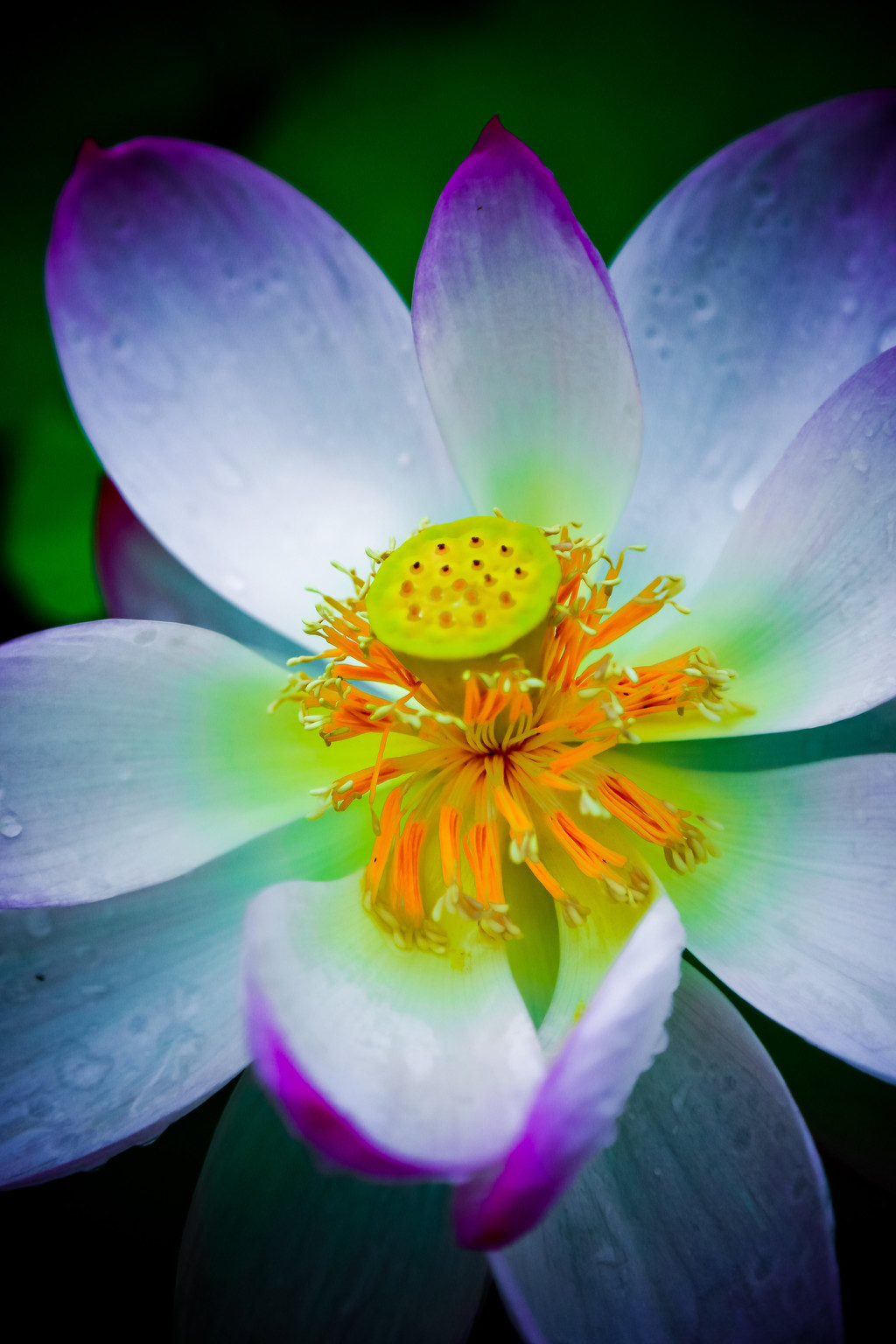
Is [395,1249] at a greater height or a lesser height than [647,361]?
lesser

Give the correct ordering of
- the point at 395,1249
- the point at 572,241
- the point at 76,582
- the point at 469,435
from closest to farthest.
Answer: the point at 395,1249 → the point at 572,241 → the point at 469,435 → the point at 76,582

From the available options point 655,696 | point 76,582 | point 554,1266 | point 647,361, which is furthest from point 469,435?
point 554,1266

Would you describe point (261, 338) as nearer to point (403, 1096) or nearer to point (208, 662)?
point (208, 662)

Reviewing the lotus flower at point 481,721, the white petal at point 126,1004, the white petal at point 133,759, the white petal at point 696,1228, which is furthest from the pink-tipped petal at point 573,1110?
the white petal at point 133,759

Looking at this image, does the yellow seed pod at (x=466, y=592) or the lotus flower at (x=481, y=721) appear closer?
the lotus flower at (x=481, y=721)

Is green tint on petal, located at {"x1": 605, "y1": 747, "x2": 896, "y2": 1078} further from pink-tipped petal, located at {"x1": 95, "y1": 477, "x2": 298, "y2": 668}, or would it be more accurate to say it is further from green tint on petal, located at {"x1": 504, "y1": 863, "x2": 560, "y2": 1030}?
pink-tipped petal, located at {"x1": 95, "y1": 477, "x2": 298, "y2": 668}

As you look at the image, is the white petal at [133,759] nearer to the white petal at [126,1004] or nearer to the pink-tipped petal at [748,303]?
the white petal at [126,1004]

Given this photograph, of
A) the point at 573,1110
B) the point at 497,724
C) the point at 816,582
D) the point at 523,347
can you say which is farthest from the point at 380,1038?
the point at 523,347

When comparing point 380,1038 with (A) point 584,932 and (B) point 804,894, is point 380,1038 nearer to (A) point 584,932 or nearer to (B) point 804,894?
(A) point 584,932
